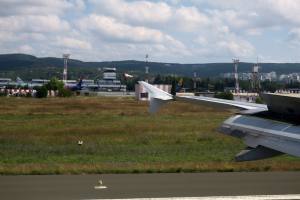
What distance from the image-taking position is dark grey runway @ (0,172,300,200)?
9219 millimetres

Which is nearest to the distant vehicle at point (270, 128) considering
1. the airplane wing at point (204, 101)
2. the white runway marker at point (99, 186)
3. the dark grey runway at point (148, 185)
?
the airplane wing at point (204, 101)

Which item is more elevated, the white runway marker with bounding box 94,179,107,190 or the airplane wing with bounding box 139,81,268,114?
the airplane wing with bounding box 139,81,268,114

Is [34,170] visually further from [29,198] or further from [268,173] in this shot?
[268,173]

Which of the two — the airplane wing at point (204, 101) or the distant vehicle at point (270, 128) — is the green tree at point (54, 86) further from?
the distant vehicle at point (270, 128)

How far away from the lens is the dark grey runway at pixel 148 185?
922cm

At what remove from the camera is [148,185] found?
10.1 m

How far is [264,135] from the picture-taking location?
263 inches

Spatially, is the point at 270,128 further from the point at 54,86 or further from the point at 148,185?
the point at 54,86

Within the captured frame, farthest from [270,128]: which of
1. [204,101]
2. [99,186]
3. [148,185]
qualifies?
[99,186]

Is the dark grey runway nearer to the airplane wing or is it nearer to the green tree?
the airplane wing

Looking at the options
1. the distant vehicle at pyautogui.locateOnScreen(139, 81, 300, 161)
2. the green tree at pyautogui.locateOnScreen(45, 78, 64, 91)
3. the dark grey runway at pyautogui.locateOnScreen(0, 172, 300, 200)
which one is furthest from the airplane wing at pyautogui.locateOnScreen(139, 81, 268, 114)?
the green tree at pyautogui.locateOnScreen(45, 78, 64, 91)

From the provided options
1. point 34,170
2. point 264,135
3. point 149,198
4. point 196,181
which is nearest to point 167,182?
point 196,181

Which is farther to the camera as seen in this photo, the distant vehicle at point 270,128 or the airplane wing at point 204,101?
the airplane wing at point 204,101

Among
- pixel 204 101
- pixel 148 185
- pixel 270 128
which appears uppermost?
pixel 204 101
